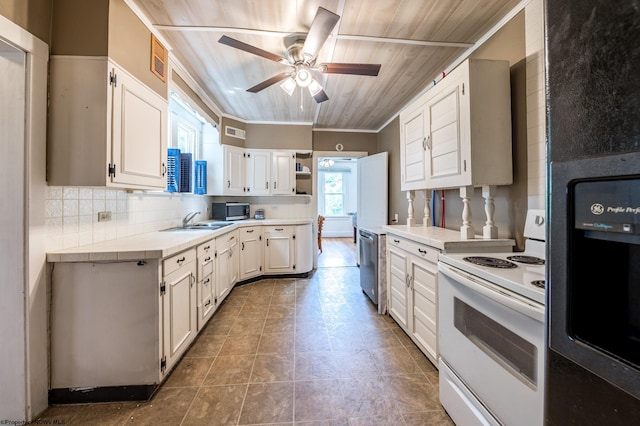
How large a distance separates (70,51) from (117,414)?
212 centimetres

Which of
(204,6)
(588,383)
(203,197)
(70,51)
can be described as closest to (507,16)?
(204,6)

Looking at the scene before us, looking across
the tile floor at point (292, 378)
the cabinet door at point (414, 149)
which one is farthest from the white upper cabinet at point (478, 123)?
the tile floor at point (292, 378)

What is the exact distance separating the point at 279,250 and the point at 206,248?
66.6 inches

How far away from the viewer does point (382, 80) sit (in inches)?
112

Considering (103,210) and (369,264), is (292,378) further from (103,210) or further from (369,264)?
(103,210)

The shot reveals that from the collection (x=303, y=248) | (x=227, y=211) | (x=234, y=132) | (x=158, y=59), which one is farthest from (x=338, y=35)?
(x=303, y=248)

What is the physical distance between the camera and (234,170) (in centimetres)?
399

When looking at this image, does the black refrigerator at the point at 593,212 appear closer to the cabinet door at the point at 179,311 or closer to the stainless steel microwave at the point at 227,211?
the cabinet door at the point at 179,311

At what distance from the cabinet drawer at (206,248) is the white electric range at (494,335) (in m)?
1.86

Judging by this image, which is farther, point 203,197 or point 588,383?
point 203,197

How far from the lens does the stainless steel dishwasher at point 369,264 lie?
288cm

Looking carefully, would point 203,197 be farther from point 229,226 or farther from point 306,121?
point 306,121

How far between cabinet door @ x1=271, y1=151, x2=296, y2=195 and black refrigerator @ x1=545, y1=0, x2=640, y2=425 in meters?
3.80

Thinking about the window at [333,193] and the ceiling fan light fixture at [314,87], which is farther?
the window at [333,193]
